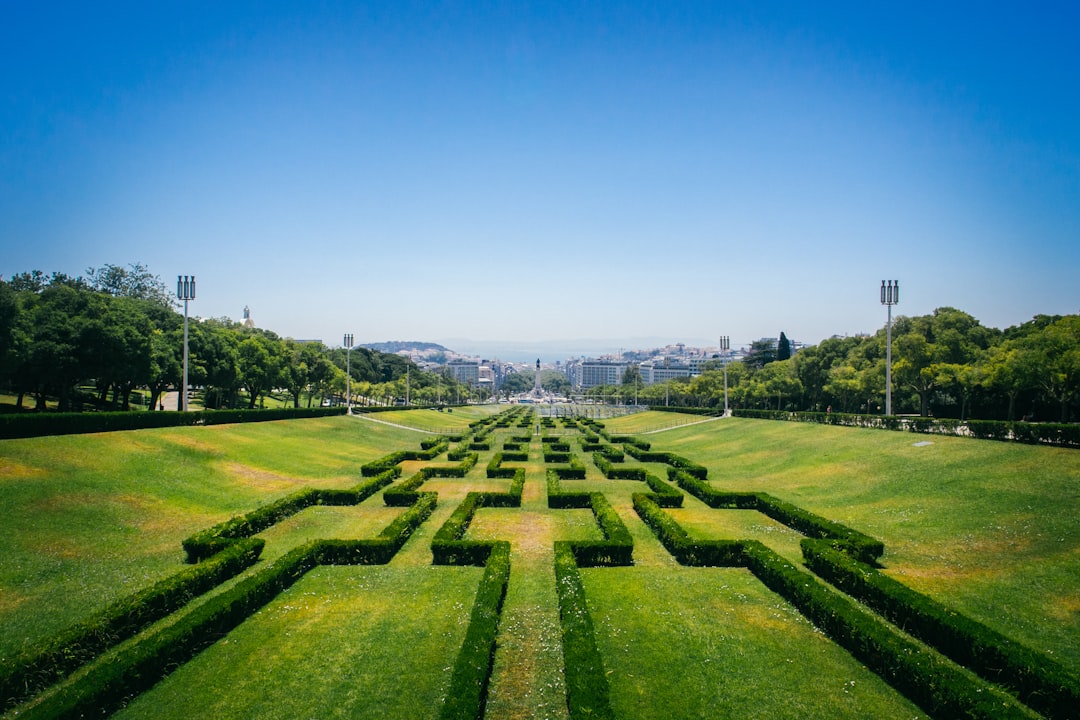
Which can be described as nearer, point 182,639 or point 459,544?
point 182,639

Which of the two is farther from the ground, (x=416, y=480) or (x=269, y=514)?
(x=269, y=514)

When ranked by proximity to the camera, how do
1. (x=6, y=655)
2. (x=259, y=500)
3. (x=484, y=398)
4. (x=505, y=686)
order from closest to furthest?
1. (x=505, y=686)
2. (x=6, y=655)
3. (x=259, y=500)
4. (x=484, y=398)

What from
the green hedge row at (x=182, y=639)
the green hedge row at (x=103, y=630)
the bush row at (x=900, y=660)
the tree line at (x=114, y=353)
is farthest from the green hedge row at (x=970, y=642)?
the tree line at (x=114, y=353)

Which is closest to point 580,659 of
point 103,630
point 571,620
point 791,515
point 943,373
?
point 571,620

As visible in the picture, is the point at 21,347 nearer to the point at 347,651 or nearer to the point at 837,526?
the point at 347,651

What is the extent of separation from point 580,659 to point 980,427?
2671 cm

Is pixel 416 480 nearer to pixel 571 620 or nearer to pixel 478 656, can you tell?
pixel 571 620

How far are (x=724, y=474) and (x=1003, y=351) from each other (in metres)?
30.9

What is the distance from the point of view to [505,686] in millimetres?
9367

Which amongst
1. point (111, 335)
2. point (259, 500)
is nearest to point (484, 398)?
point (111, 335)

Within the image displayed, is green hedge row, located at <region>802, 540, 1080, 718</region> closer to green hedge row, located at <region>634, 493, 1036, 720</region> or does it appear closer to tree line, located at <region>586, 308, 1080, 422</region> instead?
green hedge row, located at <region>634, 493, 1036, 720</region>

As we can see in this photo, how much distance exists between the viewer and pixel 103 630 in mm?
10336

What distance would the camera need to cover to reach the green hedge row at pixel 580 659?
8109 millimetres

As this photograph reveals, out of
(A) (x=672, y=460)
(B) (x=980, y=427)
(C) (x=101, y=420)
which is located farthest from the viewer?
(A) (x=672, y=460)
